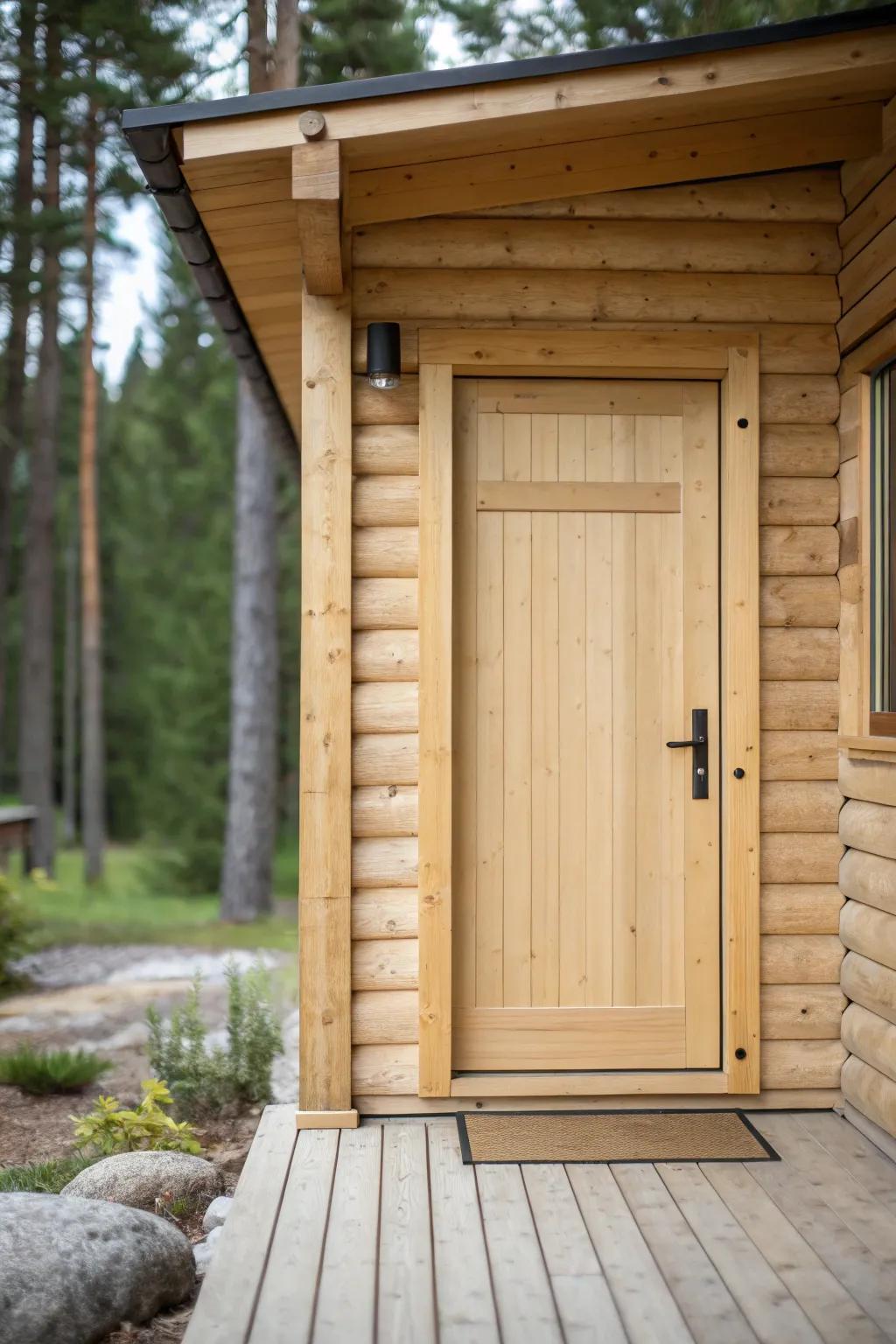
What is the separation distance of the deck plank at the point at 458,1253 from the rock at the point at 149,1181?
67 centimetres

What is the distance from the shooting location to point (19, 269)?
34.4 ft

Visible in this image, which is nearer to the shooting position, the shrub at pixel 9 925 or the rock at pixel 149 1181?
the rock at pixel 149 1181

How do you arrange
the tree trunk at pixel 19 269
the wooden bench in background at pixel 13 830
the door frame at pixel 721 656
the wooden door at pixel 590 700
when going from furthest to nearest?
the tree trunk at pixel 19 269 < the wooden bench in background at pixel 13 830 < the wooden door at pixel 590 700 < the door frame at pixel 721 656

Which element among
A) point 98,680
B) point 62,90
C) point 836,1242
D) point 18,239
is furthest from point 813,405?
point 98,680

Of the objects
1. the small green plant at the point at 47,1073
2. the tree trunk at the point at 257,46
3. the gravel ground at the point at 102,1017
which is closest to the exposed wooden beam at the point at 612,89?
the gravel ground at the point at 102,1017

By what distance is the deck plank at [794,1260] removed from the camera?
7.47ft

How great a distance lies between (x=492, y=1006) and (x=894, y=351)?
2246 millimetres

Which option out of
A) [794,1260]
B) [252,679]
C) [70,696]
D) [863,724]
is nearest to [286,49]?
[252,679]

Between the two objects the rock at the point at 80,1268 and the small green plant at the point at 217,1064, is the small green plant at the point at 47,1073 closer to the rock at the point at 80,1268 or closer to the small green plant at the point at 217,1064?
the small green plant at the point at 217,1064

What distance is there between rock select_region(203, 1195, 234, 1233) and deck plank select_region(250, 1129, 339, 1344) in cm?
22

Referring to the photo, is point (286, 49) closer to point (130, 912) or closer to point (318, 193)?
point (318, 193)

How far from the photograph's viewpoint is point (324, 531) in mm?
3508

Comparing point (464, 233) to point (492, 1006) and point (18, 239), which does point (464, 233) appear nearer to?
point (492, 1006)

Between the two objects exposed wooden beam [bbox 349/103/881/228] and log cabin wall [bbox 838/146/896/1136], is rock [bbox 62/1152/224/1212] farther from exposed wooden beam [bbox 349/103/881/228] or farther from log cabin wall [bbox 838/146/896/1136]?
exposed wooden beam [bbox 349/103/881/228]
